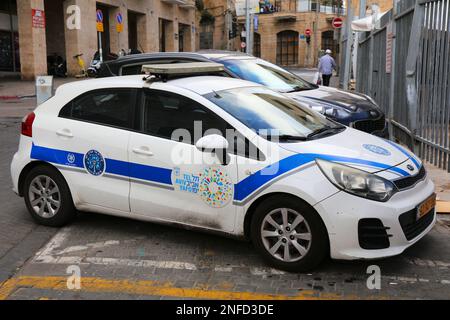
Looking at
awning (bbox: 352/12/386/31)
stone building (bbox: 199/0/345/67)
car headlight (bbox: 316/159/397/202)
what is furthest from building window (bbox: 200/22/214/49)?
car headlight (bbox: 316/159/397/202)

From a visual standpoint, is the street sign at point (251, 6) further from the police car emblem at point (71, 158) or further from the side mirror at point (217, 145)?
the side mirror at point (217, 145)

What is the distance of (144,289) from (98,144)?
64.0 inches

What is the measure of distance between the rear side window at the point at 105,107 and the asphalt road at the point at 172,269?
1.16 metres

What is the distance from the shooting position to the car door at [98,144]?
500 cm

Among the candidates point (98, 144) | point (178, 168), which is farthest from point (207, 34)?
point (178, 168)

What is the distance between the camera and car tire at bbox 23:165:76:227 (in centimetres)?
536

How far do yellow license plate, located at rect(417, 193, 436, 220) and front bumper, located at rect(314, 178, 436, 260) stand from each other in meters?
0.24

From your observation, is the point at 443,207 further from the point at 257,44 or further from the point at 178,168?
the point at 257,44

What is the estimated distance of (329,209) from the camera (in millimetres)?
4047

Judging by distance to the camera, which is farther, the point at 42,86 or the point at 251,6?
the point at 251,6

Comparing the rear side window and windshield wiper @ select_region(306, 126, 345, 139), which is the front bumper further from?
the rear side window

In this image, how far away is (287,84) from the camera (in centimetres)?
855

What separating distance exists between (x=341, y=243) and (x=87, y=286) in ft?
6.53

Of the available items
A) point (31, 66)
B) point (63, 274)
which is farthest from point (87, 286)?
point (31, 66)
